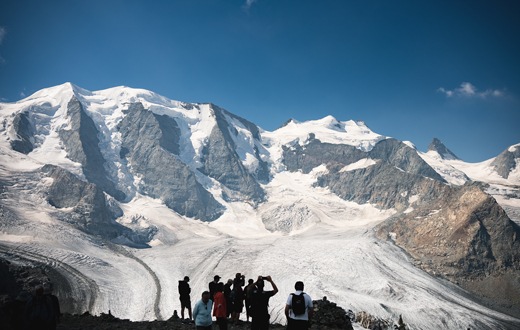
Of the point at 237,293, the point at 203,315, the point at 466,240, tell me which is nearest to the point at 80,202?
the point at 466,240

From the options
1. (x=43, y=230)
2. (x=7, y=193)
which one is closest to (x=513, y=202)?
(x=43, y=230)

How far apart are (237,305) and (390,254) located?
113 meters

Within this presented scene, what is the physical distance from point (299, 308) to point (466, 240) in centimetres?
14436

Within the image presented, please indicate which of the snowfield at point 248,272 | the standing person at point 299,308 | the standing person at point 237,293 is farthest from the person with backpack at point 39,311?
the snowfield at point 248,272

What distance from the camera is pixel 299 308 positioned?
1157cm

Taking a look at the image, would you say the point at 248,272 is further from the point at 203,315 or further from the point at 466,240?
the point at 203,315

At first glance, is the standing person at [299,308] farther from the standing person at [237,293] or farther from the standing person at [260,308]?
the standing person at [237,293]

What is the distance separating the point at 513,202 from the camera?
197375 mm

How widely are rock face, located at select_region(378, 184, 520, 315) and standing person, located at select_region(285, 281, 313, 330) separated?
12365 centimetres

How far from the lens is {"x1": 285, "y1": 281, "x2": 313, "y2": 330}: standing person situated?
38.0 feet

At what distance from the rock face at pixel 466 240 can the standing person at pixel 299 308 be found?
124 metres

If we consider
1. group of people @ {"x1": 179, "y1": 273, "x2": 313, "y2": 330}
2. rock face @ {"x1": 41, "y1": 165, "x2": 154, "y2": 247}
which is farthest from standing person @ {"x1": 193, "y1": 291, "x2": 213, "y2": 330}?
rock face @ {"x1": 41, "y1": 165, "x2": 154, "y2": 247}

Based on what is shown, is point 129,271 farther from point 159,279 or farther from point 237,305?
point 237,305

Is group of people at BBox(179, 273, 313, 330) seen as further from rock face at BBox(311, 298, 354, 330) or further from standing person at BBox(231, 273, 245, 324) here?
rock face at BBox(311, 298, 354, 330)
